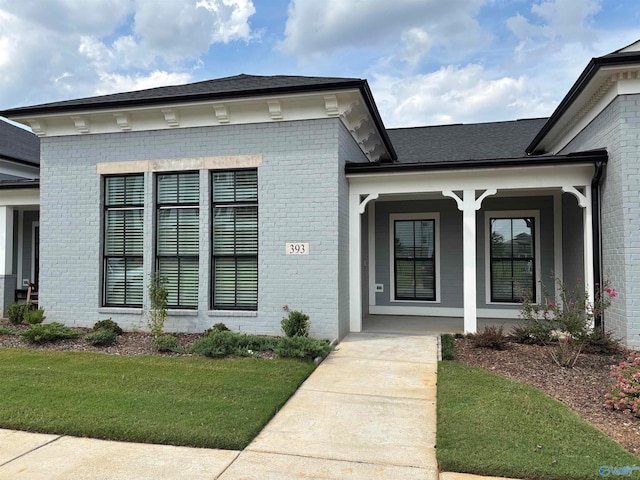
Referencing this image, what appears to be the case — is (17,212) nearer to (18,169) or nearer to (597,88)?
(18,169)

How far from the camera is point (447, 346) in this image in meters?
7.23

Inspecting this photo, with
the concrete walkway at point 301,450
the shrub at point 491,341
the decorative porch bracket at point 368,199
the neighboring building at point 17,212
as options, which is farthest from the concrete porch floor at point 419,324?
the neighboring building at point 17,212

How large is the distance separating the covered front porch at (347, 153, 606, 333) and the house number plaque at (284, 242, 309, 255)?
126 cm

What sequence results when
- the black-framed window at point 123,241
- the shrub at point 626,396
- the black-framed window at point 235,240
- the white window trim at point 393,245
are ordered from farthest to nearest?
the white window trim at point 393,245 → the black-framed window at point 123,241 → the black-framed window at point 235,240 → the shrub at point 626,396

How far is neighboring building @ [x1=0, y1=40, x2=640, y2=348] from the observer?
290 inches

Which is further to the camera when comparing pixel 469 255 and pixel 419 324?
pixel 419 324

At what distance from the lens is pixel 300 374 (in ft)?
18.8

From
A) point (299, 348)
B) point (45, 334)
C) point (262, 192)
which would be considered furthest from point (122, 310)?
point (299, 348)

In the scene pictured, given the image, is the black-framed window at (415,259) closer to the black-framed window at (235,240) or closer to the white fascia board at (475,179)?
the white fascia board at (475,179)

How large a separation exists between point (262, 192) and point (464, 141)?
777 centimetres

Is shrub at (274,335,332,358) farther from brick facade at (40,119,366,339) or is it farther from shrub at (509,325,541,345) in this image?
shrub at (509,325,541,345)

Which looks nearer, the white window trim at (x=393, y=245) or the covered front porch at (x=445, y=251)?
the covered front porch at (x=445, y=251)

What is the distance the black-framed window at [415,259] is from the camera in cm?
1123

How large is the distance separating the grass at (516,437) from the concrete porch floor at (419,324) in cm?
363
